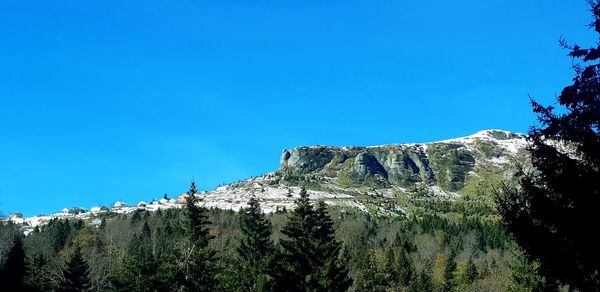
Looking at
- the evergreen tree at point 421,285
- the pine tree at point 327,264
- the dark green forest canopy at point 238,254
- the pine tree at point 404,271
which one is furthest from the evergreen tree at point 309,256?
the pine tree at point 404,271

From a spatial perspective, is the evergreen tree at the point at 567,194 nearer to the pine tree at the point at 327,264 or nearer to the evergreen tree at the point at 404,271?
the pine tree at the point at 327,264

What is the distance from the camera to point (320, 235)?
6581 centimetres

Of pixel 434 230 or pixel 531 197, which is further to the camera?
pixel 434 230

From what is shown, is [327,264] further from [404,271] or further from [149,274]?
[404,271]

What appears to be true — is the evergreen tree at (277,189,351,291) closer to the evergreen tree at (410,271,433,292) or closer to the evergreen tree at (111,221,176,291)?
the evergreen tree at (111,221,176,291)

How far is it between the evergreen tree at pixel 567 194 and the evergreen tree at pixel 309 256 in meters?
41.5

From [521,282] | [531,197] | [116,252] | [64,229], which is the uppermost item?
[64,229]

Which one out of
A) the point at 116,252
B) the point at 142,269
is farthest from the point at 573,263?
the point at 116,252

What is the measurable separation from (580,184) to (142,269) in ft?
138

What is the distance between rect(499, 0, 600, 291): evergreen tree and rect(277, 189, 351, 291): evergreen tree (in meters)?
41.5

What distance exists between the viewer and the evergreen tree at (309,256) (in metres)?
60.0

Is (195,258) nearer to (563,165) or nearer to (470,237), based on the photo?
(563,165)

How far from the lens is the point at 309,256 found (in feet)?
207

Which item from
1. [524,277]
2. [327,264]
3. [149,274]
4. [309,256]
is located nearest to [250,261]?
[309,256]
